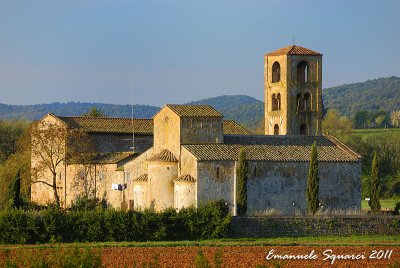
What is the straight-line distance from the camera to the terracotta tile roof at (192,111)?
2518 inches

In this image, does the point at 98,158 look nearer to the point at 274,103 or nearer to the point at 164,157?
the point at 164,157

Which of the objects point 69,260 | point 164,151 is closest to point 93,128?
point 164,151

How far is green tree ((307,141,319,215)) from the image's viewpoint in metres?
61.6

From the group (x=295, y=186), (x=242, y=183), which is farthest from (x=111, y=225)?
(x=295, y=186)

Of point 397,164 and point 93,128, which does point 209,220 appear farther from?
point 397,164

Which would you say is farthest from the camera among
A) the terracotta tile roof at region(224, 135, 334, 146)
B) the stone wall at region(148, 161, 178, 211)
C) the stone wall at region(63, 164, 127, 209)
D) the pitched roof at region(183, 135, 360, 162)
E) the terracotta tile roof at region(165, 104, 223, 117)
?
the stone wall at region(63, 164, 127, 209)

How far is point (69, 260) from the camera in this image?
3191cm

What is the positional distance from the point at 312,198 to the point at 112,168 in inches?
582

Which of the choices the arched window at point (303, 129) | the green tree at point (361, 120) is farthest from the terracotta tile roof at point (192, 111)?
the green tree at point (361, 120)

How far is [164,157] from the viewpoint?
62.9 m

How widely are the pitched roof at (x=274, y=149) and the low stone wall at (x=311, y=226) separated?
733cm

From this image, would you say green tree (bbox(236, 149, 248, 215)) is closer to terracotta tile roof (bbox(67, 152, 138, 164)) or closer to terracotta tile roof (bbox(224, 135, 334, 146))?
terracotta tile roof (bbox(224, 135, 334, 146))

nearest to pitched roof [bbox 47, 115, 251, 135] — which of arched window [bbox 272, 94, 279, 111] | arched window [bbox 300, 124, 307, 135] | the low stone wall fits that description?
Answer: arched window [bbox 272, 94, 279, 111]

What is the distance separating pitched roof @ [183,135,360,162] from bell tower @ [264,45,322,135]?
6.96 metres
